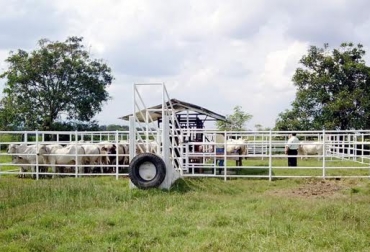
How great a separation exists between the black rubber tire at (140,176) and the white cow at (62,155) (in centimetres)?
395

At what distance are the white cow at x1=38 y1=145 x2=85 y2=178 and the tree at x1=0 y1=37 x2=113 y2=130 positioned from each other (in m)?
15.8

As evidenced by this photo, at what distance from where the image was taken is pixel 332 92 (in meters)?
25.7

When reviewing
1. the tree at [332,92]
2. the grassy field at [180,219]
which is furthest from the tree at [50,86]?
the grassy field at [180,219]

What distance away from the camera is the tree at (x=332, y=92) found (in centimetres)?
2478

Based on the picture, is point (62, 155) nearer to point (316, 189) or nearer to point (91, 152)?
point (91, 152)

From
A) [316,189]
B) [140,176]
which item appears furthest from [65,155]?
[316,189]

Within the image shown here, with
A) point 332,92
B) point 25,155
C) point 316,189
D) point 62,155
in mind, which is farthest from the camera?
point 332,92

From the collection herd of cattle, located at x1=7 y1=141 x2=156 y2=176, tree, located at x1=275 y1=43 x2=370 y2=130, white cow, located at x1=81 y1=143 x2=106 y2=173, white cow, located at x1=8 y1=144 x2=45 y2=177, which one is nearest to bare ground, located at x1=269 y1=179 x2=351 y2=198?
herd of cattle, located at x1=7 y1=141 x2=156 y2=176

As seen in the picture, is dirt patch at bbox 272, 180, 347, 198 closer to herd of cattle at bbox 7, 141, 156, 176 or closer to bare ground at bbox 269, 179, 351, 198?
bare ground at bbox 269, 179, 351, 198

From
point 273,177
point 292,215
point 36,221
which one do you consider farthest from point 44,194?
point 273,177

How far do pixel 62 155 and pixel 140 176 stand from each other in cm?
444

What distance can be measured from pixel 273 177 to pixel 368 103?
13962 millimetres

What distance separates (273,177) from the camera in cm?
1265

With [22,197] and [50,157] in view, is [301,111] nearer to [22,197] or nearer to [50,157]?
[50,157]
